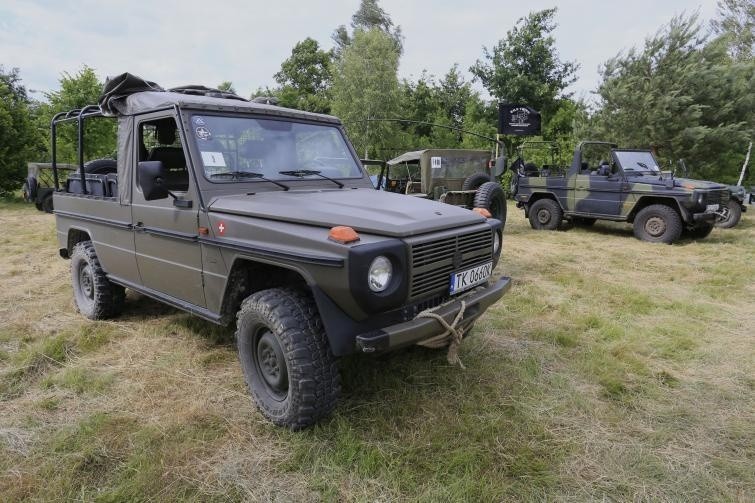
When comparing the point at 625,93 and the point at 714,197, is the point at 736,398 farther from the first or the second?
the point at 625,93

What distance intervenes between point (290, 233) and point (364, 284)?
0.54 metres

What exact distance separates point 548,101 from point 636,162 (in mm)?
14385

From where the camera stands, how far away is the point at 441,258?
8.92 feet

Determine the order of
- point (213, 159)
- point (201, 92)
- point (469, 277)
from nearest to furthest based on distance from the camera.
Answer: point (469, 277) < point (213, 159) < point (201, 92)

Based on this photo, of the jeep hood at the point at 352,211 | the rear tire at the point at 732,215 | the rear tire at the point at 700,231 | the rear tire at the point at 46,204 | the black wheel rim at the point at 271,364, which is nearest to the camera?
the jeep hood at the point at 352,211

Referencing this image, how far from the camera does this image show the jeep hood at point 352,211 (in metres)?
2.58

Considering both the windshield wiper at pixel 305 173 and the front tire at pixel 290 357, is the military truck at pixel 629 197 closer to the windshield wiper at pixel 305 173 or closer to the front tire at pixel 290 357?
the windshield wiper at pixel 305 173

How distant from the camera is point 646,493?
2309 mm

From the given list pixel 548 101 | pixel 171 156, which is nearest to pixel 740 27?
pixel 548 101

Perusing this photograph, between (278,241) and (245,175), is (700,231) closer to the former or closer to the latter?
(245,175)

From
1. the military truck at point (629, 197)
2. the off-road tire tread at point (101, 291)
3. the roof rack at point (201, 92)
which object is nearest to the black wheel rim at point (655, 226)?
the military truck at point (629, 197)

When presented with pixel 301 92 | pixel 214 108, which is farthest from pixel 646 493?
pixel 301 92

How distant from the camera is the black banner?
1432 centimetres

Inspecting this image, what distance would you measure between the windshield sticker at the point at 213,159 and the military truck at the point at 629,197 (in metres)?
8.32
